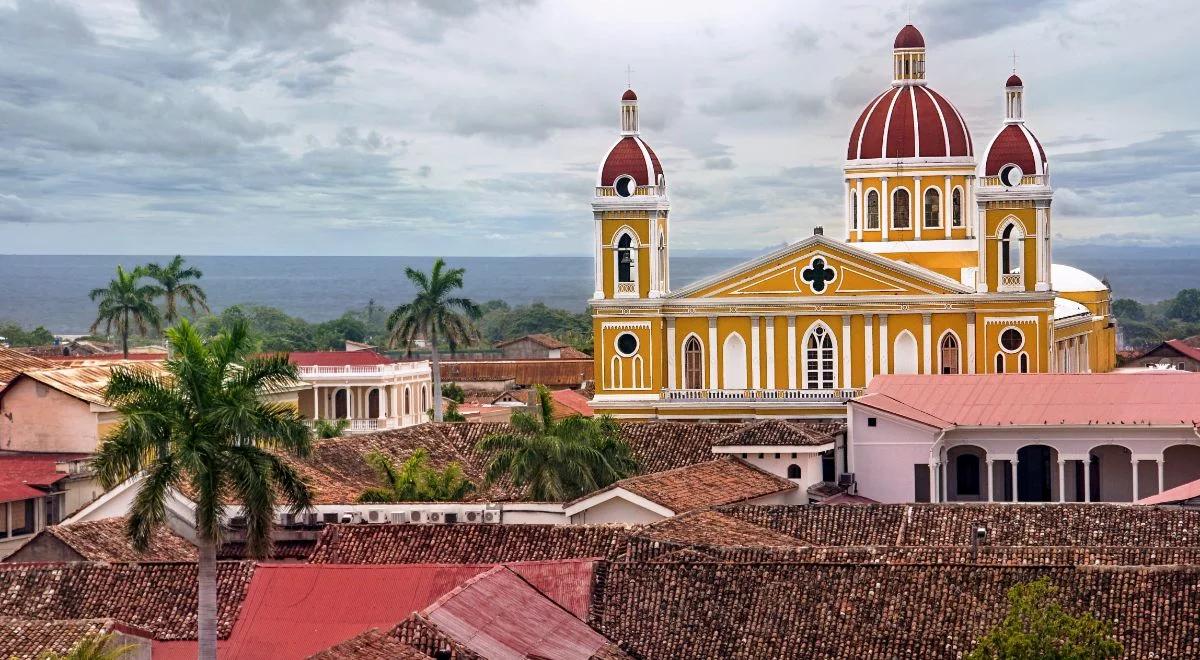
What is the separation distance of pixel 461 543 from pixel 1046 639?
1298 cm

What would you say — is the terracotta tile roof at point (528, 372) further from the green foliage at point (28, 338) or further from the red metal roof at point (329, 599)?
the red metal roof at point (329, 599)

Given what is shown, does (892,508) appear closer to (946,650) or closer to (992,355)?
(946,650)

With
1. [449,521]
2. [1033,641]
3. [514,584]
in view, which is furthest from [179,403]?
[449,521]

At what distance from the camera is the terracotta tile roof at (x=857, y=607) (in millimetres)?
30125

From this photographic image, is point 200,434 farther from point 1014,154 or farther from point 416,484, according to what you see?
point 1014,154

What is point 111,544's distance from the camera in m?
37.6

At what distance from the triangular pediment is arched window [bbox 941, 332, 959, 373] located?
1.26 meters

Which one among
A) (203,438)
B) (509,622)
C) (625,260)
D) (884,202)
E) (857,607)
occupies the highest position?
(884,202)

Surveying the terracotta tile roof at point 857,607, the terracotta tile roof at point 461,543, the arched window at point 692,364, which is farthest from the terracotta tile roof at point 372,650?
the arched window at point 692,364

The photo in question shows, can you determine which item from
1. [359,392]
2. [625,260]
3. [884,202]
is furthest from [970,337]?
[359,392]

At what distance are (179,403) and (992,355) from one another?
37.5m

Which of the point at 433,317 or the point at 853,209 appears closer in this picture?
the point at 853,209

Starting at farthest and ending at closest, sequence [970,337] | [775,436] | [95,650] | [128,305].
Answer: [128,305], [970,337], [775,436], [95,650]

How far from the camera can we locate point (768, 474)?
48.8m
